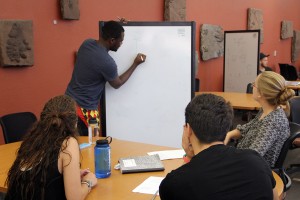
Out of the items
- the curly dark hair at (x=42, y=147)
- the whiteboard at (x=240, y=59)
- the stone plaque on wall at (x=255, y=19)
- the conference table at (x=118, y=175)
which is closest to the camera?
Answer: the curly dark hair at (x=42, y=147)

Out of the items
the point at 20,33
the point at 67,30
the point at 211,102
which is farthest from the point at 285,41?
the point at 211,102

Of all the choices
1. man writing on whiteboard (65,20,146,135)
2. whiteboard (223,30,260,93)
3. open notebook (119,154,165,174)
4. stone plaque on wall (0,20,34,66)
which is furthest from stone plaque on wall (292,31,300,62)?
open notebook (119,154,165,174)

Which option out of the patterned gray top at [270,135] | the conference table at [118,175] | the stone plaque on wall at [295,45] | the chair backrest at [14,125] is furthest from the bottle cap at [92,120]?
the stone plaque on wall at [295,45]

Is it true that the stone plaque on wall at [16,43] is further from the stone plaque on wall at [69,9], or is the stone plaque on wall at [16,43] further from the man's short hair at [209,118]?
the man's short hair at [209,118]

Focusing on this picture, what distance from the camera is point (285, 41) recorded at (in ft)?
31.6

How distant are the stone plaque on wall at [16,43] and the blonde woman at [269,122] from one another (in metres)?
2.11

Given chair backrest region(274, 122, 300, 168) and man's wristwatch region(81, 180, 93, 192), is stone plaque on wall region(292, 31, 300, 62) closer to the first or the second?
chair backrest region(274, 122, 300, 168)

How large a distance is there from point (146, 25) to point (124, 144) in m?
1.01

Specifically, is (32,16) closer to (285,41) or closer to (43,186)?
(43,186)

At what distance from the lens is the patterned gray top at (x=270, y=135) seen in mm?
2225

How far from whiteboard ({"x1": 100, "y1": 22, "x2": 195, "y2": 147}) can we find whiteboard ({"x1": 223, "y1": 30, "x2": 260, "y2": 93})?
307 centimetres

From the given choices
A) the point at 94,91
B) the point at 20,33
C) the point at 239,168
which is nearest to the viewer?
the point at 239,168

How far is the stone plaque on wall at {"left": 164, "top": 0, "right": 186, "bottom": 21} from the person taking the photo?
537cm

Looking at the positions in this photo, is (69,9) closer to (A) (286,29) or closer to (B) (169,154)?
(B) (169,154)
